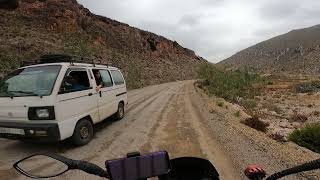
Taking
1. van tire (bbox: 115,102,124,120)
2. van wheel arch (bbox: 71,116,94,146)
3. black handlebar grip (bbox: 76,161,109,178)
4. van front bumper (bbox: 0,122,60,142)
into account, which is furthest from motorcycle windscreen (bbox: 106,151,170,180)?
van tire (bbox: 115,102,124,120)

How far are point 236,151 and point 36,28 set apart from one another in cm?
5007

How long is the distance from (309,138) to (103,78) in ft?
25.1

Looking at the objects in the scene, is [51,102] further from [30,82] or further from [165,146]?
[165,146]

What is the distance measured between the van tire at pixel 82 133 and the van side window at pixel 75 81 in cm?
94

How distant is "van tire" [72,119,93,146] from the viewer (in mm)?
8844

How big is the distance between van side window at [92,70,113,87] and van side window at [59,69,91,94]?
738mm

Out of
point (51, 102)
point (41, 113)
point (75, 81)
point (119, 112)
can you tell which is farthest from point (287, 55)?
point (41, 113)

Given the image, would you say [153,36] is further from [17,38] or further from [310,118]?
[310,118]

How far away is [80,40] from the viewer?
32.5 meters

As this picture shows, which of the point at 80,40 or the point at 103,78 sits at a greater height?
the point at 80,40

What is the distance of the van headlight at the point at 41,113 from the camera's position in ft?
25.8

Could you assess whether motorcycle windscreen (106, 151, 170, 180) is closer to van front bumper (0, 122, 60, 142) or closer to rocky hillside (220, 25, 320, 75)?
van front bumper (0, 122, 60, 142)

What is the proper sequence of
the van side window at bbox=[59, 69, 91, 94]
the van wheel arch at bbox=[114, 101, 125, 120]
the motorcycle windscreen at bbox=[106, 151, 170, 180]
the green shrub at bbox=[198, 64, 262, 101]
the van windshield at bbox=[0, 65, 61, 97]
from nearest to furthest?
the motorcycle windscreen at bbox=[106, 151, 170, 180]
the van windshield at bbox=[0, 65, 61, 97]
the van side window at bbox=[59, 69, 91, 94]
the van wheel arch at bbox=[114, 101, 125, 120]
the green shrub at bbox=[198, 64, 262, 101]

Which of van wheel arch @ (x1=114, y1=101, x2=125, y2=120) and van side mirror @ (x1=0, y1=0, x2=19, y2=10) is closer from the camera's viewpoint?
van wheel arch @ (x1=114, y1=101, x2=125, y2=120)
